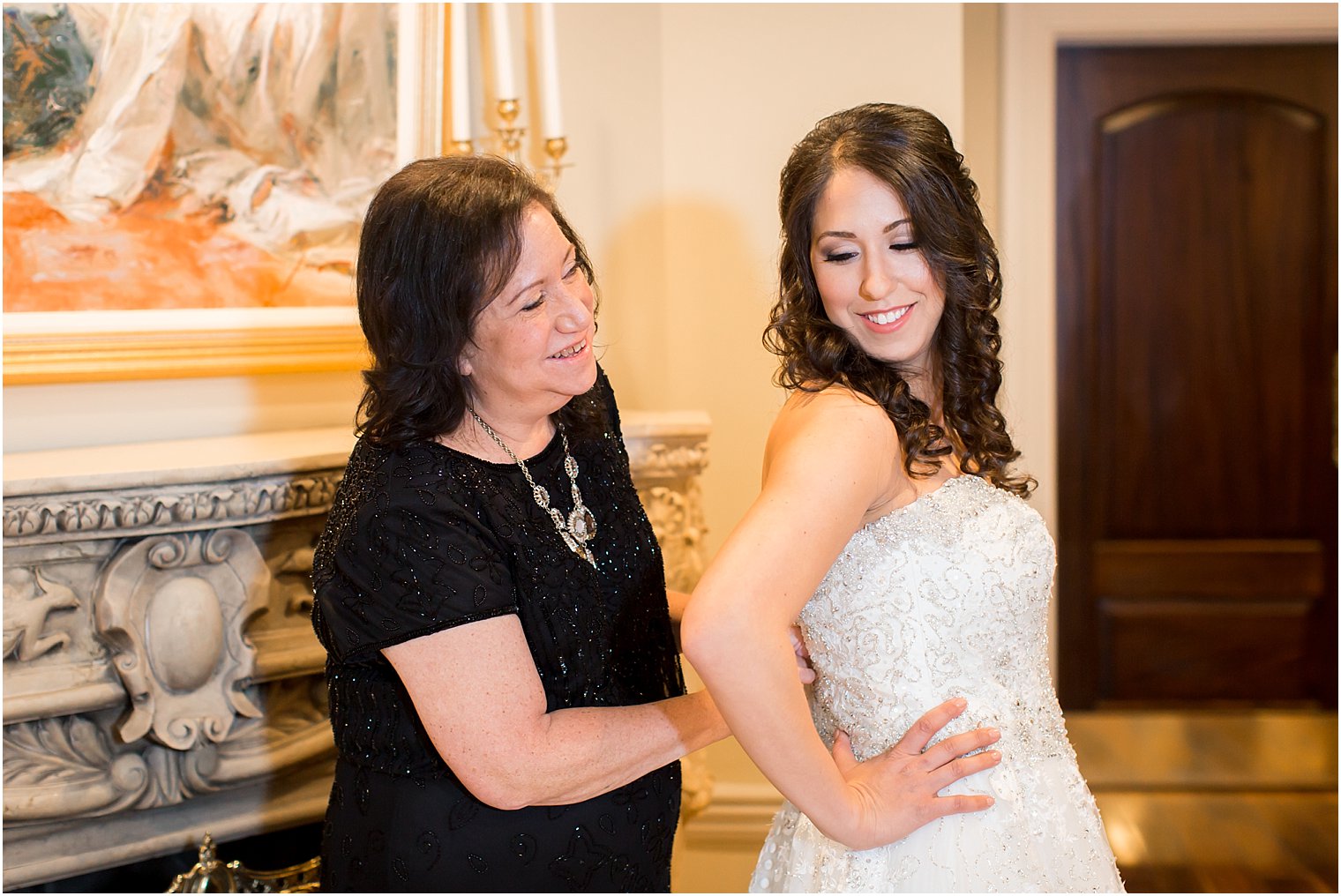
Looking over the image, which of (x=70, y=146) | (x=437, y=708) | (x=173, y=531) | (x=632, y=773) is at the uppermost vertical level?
(x=70, y=146)

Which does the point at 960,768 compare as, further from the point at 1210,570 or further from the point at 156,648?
the point at 1210,570

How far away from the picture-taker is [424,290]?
1.38m

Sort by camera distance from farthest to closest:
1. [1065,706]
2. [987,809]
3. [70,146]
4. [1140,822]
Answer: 1. [1065,706]
2. [1140,822]
3. [70,146]
4. [987,809]

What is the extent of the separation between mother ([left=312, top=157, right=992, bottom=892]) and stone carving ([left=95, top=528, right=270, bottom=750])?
432 mm

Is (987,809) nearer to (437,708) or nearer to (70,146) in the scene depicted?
(437,708)

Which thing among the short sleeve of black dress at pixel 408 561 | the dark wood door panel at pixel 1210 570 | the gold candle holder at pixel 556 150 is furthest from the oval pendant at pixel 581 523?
the dark wood door panel at pixel 1210 570

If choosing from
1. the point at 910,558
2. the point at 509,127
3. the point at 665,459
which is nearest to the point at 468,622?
the point at 910,558

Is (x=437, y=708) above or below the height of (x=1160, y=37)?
below

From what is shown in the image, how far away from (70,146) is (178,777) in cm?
113

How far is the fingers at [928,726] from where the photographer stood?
1.39 meters

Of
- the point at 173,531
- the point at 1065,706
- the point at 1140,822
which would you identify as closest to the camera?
the point at 173,531

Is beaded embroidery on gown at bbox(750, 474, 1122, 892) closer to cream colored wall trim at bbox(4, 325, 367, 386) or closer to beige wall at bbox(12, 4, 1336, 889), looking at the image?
cream colored wall trim at bbox(4, 325, 367, 386)

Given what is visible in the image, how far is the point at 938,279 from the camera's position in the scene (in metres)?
1.46

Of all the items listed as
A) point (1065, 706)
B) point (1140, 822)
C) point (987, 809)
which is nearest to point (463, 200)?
point (987, 809)
